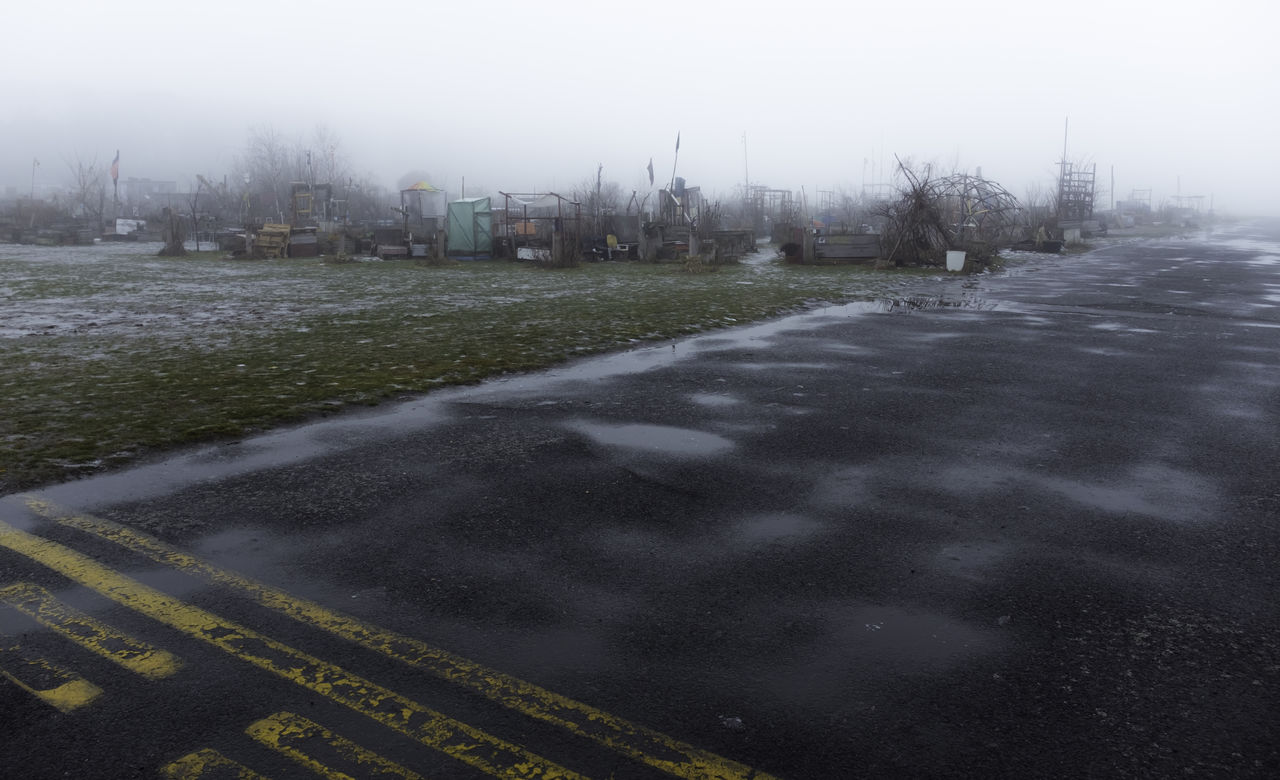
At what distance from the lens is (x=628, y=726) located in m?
3.28

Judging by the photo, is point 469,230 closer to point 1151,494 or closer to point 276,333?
point 276,333

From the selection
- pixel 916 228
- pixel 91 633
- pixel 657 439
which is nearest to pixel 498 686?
pixel 91 633

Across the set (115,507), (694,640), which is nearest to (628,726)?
(694,640)

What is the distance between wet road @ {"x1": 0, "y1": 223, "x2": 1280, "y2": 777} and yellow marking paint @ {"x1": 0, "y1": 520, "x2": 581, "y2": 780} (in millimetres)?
16

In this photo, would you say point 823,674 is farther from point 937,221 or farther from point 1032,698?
point 937,221

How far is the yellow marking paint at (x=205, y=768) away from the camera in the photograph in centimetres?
296

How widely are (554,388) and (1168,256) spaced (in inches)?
1578

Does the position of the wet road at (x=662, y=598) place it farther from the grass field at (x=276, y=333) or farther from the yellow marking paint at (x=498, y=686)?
the grass field at (x=276, y=333)

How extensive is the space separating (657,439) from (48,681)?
477 cm

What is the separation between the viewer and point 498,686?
354cm

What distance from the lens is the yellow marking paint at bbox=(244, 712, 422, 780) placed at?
9.87 ft

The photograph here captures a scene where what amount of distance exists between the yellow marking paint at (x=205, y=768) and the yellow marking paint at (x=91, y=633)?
2.13 ft

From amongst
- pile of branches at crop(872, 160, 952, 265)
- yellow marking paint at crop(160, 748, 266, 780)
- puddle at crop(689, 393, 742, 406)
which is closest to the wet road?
yellow marking paint at crop(160, 748, 266, 780)

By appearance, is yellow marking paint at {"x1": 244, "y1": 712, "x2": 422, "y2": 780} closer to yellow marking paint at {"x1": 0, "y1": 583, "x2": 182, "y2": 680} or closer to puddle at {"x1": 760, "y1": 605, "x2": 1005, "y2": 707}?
yellow marking paint at {"x1": 0, "y1": 583, "x2": 182, "y2": 680}
